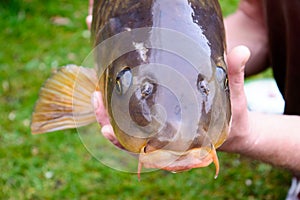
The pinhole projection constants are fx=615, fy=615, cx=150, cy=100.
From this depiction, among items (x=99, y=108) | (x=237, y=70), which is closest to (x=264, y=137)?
(x=237, y=70)

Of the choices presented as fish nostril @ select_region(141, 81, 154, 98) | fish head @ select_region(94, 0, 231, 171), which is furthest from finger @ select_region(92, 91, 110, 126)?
fish nostril @ select_region(141, 81, 154, 98)

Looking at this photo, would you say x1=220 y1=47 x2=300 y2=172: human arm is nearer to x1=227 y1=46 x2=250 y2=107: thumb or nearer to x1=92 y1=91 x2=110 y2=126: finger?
x1=227 y1=46 x2=250 y2=107: thumb

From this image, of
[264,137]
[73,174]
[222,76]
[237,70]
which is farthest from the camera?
[73,174]

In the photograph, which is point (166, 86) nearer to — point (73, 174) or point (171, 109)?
point (171, 109)

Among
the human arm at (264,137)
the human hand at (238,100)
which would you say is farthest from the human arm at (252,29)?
the human hand at (238,100)

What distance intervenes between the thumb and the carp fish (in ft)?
0.14

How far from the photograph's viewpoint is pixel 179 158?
3.94 feet

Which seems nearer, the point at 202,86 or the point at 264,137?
the point at 202,86

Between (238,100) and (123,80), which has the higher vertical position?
(123,80)

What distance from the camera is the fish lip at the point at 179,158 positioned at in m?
1.19

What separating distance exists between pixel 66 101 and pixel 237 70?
627 millimetres

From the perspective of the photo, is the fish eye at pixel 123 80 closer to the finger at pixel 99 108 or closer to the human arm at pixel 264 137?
the finger at pixel 99 108

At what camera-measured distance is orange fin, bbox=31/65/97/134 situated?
1.83 meters

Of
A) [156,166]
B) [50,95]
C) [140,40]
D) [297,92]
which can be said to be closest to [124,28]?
[140,40]
